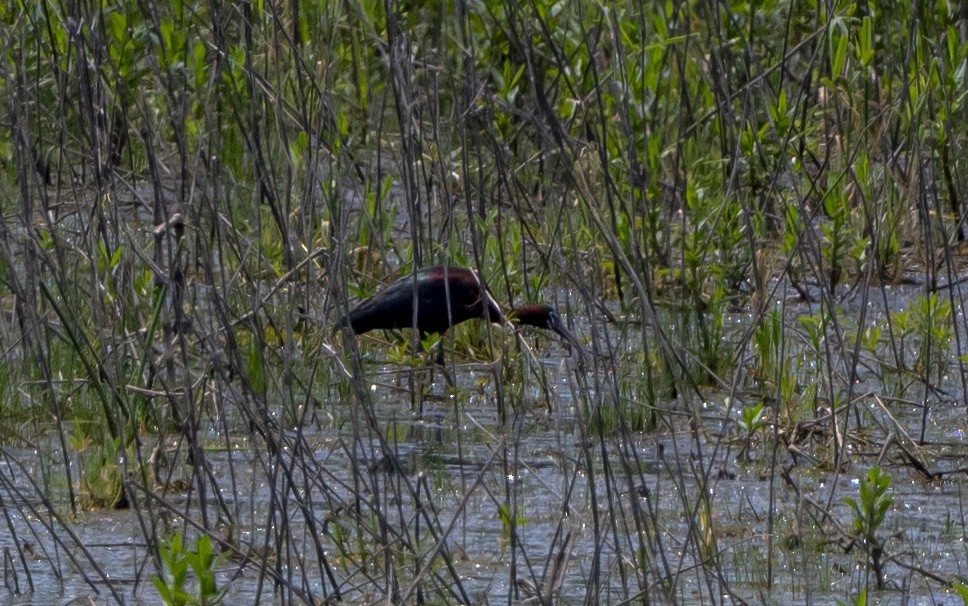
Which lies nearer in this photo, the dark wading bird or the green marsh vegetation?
the green marsh vegetation

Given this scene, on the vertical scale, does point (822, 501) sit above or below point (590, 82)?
below

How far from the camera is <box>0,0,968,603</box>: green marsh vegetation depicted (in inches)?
131

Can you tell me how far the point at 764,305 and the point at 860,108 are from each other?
3278 mm

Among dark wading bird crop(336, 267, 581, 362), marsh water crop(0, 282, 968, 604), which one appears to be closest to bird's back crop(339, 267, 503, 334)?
dark wading bird crop(336, 267, 581, 362)

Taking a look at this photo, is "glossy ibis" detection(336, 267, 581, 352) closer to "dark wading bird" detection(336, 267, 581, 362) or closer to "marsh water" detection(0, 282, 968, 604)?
"dark wading bird" detection(336, 267, 581, 362)

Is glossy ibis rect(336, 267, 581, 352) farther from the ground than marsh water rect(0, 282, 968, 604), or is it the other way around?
glossy ibis rect(336, 267, 581, 352)

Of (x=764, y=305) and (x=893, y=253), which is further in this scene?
(x=893, y=253)

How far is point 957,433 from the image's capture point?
4871mm

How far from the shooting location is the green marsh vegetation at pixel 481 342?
3.34 meters

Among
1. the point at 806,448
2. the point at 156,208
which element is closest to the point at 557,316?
the point at 806,448

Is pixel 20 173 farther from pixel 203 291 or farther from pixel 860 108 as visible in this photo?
pixel 860 108

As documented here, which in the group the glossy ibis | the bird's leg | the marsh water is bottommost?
the marsh water

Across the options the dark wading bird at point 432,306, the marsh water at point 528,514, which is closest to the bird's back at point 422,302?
the dark wading bird at point 432,306

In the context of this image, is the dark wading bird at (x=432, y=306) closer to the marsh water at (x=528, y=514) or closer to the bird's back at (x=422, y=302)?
the bird's back at (x=422, y=302)
